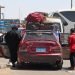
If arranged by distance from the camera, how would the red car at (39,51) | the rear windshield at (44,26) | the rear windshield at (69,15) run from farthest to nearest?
the rear windshield at (69,15) → the rear windshield at (44,26) → the red car at (39,51)

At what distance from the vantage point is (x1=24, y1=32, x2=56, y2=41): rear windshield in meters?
18.6

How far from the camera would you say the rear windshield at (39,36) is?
18625mm

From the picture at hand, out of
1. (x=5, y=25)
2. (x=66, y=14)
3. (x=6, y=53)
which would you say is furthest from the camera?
(x=5, y=25)

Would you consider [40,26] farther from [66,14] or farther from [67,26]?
[66,14]

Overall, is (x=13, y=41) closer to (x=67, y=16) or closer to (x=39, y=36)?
(x=39, y=36)

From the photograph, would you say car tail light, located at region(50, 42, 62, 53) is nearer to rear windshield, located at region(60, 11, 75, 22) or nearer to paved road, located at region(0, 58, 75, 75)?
paved road, located at region(0, 58, 75, 75)

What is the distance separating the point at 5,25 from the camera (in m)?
50.7

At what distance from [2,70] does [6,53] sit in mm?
6368

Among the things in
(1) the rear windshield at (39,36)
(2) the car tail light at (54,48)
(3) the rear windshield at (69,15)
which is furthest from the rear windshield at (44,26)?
(3) the rear windshield at (69,15)

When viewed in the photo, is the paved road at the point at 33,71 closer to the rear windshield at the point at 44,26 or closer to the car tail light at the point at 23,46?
the car tail light at the point at 23,46

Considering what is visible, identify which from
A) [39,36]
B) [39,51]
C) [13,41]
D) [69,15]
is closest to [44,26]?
[13,41]

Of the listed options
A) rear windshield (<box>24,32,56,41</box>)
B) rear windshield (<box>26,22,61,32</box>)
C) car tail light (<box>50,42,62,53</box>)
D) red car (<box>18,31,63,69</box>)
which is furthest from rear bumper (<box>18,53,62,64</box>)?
rear windshield (<box>26,22,61,32</box>)

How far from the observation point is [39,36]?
18812mm

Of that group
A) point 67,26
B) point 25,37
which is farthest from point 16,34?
point 67,26
